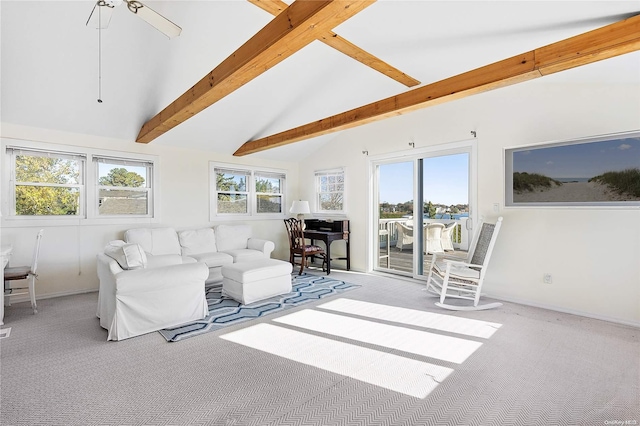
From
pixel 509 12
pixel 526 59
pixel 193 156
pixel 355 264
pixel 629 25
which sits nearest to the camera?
pixel 629 25

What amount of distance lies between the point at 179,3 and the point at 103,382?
3.11m

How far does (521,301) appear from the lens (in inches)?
149

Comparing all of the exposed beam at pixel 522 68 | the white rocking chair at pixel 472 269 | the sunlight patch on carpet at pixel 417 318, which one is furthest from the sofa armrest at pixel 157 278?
the white rocking chair at pixel 472 269

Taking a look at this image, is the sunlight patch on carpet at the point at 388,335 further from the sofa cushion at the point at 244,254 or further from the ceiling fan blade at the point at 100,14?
the ceiling fan blade at the point at 100,14

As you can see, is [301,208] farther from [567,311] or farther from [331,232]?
[567,311]

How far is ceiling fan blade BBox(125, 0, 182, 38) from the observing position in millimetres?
2000

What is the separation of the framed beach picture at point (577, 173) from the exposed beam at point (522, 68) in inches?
53.7

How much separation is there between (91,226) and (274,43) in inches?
158

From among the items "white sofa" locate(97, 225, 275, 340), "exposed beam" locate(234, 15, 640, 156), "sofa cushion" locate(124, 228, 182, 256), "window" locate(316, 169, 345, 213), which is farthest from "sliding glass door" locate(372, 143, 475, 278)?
"sofa cushion" locate(124, 228, 182, 256)

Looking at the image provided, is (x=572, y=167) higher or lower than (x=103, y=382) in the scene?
higher

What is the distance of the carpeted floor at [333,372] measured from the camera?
1.75 meters

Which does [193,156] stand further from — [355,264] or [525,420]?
[525,420]

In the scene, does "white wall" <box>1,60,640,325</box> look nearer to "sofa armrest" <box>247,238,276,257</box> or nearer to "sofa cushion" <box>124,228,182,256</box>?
"sofa cushion" <box>124,228,182,256</box>

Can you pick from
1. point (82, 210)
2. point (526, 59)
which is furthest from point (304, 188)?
point (526, 59)
